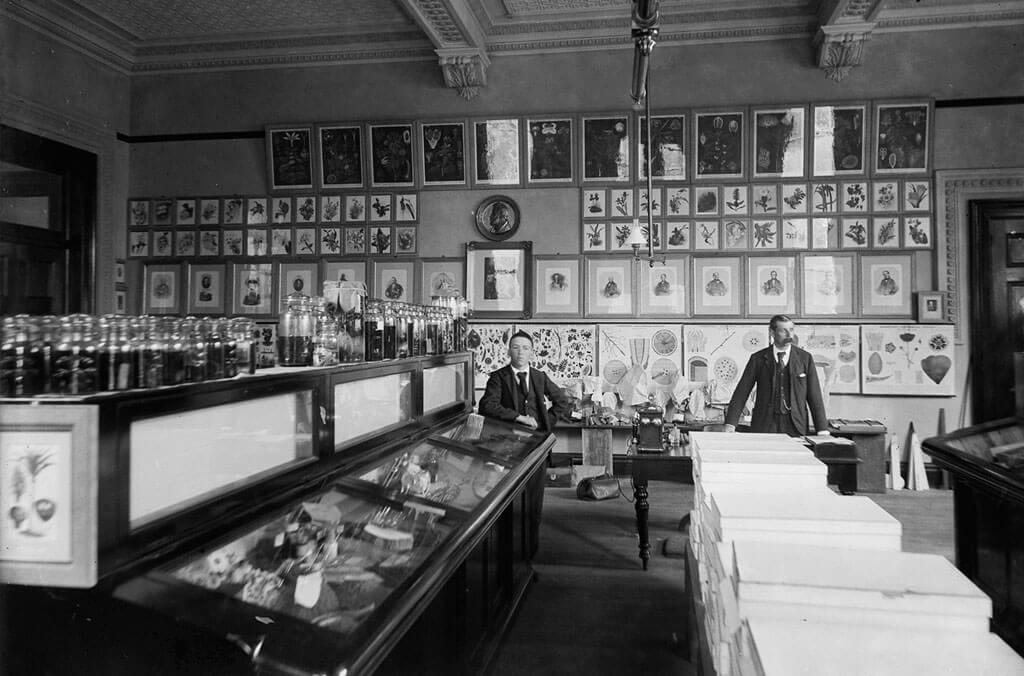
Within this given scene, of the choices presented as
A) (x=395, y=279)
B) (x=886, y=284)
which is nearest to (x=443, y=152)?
(x=395, y=279)

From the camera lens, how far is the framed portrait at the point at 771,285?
21.2 ft

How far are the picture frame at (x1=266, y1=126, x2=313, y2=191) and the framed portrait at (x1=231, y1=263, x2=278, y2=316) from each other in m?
0.93

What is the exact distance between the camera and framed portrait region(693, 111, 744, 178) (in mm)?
6488

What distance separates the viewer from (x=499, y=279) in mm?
6898

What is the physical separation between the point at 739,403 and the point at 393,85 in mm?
4910

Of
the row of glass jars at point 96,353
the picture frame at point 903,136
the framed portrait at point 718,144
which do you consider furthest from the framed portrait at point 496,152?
the row of glass jars at point 96,353

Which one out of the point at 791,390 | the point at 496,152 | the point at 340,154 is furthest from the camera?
the point at 340,154

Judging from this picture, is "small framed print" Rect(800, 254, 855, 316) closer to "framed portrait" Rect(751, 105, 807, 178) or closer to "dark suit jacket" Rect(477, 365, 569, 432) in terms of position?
"framed portrait" Rect(751, 105, 807, 178)

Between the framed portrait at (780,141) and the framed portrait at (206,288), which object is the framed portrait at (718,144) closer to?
the framed portrait at (780,141)

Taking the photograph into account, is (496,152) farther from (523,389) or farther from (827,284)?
(827,284)

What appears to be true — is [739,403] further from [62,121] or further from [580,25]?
[62,121]

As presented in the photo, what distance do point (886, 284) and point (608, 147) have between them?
3.05m

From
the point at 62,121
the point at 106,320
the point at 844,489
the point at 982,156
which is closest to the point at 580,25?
the point at 982,156

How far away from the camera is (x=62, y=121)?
6.72 m
